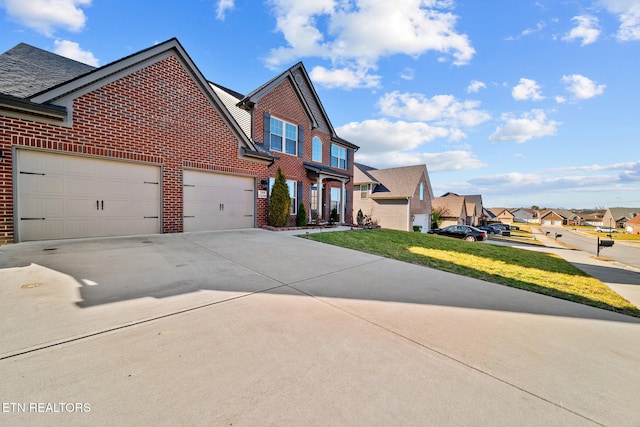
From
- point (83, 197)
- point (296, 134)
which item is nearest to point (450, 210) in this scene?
point (296, 134)

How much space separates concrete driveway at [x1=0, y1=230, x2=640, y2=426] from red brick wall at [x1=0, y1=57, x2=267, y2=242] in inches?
132

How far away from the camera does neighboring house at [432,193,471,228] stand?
37.9 meters

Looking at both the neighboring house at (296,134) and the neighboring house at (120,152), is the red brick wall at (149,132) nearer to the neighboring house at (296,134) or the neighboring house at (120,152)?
the neighboring house at (120,152)

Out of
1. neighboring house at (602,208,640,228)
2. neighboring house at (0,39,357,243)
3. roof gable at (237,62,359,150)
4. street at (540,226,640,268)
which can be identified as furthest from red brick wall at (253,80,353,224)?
neighboring house at (602,208,640,228)

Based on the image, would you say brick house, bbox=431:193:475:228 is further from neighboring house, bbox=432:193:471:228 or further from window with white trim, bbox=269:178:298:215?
window with white trim, bbox=269:178:298:215

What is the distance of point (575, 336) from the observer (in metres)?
3.19

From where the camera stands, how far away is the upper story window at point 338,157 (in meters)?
17.4

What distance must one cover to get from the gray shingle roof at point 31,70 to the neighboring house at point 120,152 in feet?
0.09

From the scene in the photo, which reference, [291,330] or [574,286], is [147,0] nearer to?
[291,330]

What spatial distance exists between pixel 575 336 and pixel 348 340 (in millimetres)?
2944

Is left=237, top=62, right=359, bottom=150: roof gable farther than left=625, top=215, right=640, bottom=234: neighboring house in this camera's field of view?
No

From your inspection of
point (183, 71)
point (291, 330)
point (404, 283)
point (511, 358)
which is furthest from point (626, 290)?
point (183, 71)

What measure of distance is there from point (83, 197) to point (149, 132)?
2509 mm

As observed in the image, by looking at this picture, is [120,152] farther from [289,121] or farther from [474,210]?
[474,210]
